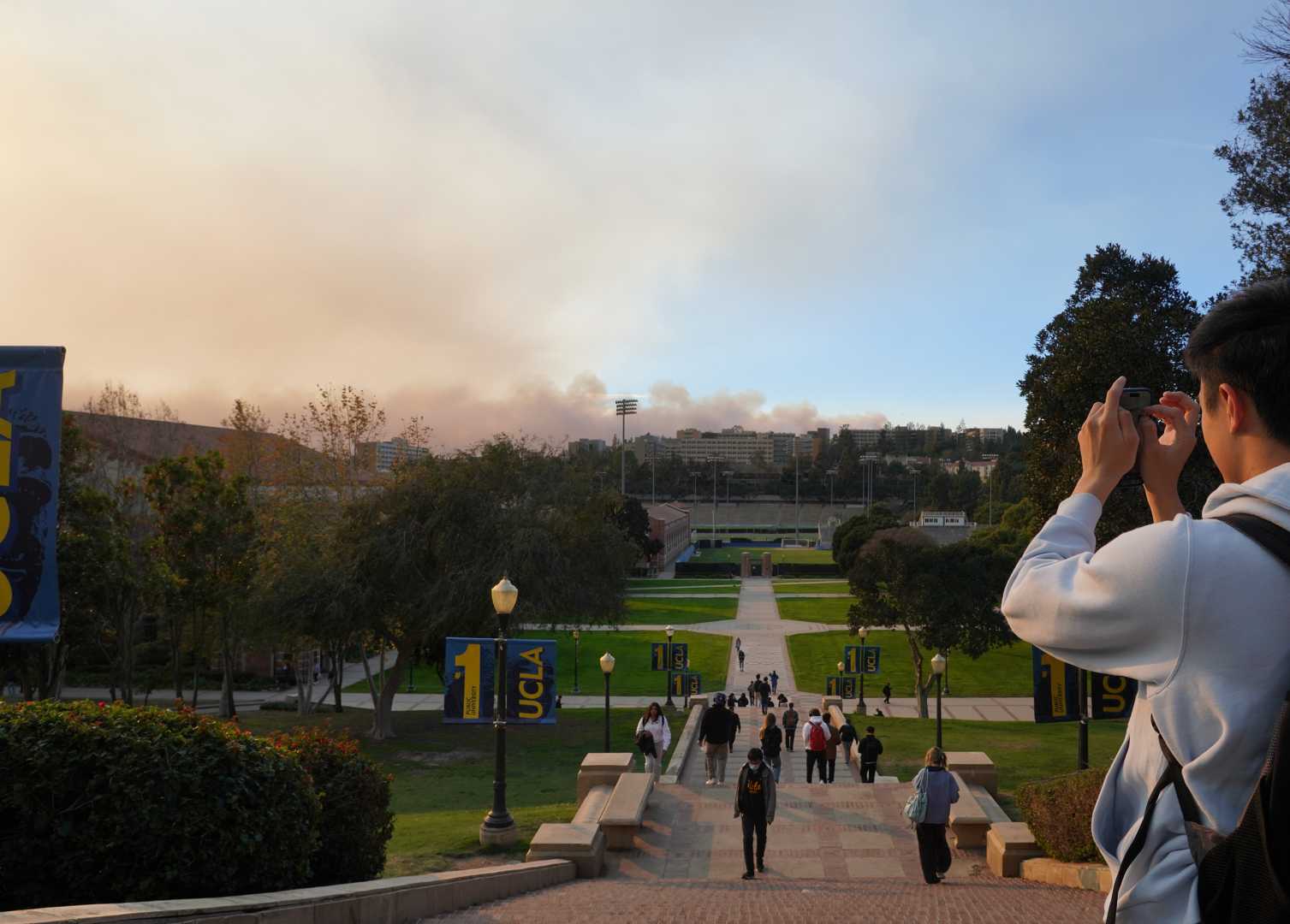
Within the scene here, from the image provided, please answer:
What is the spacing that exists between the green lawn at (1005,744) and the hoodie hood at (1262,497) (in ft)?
45.7

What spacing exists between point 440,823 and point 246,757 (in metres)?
8.37

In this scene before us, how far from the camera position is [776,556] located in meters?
106

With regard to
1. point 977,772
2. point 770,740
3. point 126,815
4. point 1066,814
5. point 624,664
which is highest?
point 126,815

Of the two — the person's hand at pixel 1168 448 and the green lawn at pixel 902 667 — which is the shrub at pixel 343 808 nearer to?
the person's hand at pixel 1168 448

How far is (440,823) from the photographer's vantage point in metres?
14.5

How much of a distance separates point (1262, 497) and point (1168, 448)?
523 mm

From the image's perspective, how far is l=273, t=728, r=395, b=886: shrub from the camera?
8.16 meters

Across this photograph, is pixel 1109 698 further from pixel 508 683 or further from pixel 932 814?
pixel 508 683

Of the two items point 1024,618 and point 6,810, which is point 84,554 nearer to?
point 6,810

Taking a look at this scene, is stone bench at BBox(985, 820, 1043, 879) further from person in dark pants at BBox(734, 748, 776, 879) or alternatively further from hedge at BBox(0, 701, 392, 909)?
hedge at BBox(0, 701, 392, 909)

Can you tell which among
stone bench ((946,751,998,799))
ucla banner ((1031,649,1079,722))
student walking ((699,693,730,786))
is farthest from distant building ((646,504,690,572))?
ucla banner ((1031,649,1079,722))

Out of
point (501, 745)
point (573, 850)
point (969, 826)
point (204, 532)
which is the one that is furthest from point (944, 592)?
point (573, 850)

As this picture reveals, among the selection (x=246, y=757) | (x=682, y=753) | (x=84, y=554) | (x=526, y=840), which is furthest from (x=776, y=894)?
(x=84, y=554)

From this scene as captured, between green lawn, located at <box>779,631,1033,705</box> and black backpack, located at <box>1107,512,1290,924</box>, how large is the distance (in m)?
Result: 36.9
